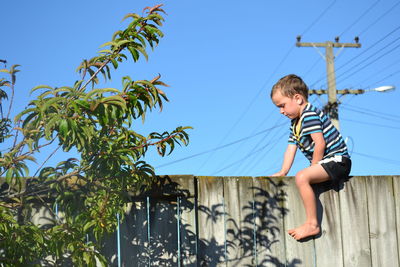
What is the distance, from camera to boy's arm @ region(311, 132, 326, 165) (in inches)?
170

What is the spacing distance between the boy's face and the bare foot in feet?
3.01

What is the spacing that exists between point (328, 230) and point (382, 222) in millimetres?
504

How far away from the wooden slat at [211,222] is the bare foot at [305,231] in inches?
23.5

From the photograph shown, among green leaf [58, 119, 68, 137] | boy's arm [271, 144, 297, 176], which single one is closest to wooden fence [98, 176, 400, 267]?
boy's arm [271, 144, 297, 176]

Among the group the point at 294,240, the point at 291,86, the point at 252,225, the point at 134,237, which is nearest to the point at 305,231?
the point at 294,240

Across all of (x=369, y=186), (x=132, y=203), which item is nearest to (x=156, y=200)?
(x=132, y=203)

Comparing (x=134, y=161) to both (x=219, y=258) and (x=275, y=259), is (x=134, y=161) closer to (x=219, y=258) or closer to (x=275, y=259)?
(x=219, y=258)

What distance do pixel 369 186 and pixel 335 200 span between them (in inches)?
13.3

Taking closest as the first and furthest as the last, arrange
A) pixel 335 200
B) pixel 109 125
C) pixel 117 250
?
1. pixel 109 125
2. pixel 117 250
3. pixel 335 200

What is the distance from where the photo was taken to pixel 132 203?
425cm

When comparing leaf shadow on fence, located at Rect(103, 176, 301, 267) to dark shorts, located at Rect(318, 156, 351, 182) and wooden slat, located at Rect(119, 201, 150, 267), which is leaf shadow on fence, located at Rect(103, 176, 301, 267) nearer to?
wooden slat, located at Rect(119, 201, 150, 267)

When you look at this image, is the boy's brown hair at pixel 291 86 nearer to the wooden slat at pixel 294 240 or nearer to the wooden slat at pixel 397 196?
the wooden slat at pixel 294 240

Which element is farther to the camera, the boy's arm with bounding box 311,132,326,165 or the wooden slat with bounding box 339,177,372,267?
the wooden slat with bounding box 339,177,372,267

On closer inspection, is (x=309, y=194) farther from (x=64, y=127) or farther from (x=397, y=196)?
(x=64, y=127)
